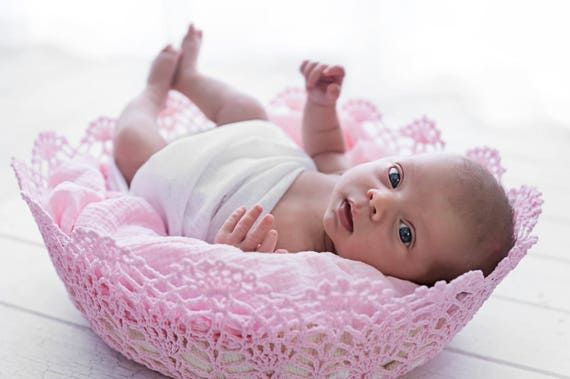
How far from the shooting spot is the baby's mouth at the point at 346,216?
1.00 m

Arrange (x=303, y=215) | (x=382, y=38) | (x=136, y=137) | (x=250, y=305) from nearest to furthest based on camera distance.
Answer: (x=250, y=305) < (x=303, y=215) < (x=136, y=137) < (x=382, y=38)

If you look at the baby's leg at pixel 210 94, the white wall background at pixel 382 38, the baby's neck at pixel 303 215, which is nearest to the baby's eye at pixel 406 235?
the baby's neck at pixel 303 215

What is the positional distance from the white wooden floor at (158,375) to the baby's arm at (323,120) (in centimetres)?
35

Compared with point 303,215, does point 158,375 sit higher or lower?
lower

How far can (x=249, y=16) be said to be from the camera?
199cm

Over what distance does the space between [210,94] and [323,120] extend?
22cm

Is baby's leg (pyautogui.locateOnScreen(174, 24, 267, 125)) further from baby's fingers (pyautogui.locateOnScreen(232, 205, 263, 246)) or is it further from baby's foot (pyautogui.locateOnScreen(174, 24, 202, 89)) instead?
baby's fingers (pyautogui.locateOnScreen(232, 205, 263, 246))

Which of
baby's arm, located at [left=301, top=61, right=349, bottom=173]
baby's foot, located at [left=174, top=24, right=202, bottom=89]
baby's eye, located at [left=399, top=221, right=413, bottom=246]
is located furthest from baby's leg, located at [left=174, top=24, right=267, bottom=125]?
baby's eye, located at [left=399, top=221, right=413, bottom=246]

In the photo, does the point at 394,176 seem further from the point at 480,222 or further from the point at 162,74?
the point at 162,74

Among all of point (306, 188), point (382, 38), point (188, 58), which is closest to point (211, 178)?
point (306, 188)

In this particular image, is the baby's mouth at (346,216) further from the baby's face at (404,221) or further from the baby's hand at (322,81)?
the baby's hand at (322,81)

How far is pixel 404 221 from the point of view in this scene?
0.97m

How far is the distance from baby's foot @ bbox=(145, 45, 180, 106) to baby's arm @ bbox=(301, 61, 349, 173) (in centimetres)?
27

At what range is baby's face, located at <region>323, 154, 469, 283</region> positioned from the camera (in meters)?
0.94
